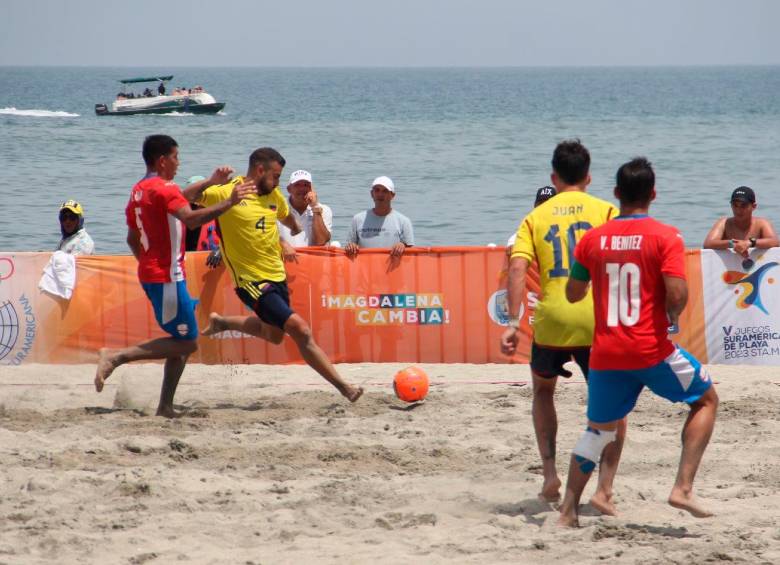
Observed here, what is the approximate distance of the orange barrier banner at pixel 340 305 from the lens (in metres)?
9.81

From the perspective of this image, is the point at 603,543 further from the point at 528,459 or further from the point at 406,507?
the point at 528,459

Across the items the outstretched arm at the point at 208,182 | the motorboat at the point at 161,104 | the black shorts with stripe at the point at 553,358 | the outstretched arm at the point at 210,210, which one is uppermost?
the motorboat at the point at 161,104

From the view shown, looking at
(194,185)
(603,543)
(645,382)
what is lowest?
(603,543)

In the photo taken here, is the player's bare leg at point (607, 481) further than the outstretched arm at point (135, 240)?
No

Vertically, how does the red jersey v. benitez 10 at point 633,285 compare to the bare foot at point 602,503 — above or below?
above

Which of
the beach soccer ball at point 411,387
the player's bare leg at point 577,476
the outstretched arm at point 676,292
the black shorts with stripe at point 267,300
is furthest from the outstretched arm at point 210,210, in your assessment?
the outstretched arm at point 676,292

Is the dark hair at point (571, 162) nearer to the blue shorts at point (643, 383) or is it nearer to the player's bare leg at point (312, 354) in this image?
the blue shorts at point (643, 383)

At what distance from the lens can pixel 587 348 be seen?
18.4ft

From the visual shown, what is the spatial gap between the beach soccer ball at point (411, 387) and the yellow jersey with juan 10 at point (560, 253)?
246 cm

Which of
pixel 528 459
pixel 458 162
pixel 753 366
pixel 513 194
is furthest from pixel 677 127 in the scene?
pixel 528 459

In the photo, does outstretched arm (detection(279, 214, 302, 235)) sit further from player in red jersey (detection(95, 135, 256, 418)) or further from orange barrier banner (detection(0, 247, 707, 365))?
orange barrier banner (detection(0, 247, 707, 365))

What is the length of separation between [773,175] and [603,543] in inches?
1111

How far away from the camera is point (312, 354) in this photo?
786cm

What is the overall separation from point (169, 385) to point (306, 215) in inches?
111
